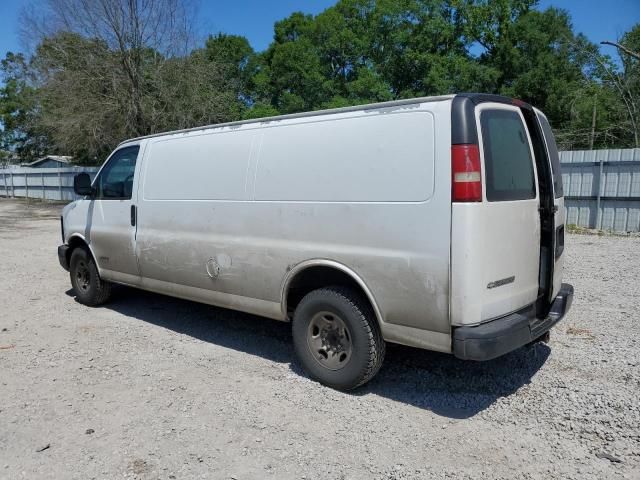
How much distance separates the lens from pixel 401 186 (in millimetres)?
3609

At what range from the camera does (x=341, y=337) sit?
13.5 ft

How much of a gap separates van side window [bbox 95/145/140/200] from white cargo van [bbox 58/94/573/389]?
2.52 ft

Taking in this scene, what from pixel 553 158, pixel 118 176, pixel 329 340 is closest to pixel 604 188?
pixel 553 158

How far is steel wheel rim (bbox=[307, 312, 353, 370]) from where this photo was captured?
4.09m

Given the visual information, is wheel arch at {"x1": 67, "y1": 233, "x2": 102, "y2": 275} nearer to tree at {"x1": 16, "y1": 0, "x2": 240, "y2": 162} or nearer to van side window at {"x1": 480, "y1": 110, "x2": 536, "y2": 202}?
van side window at {"x1": 480, "y1": 110, "x2": 536, "y2": 202}

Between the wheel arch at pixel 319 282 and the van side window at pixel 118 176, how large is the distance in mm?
2531

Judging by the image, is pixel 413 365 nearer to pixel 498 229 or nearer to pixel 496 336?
pixel 496 336

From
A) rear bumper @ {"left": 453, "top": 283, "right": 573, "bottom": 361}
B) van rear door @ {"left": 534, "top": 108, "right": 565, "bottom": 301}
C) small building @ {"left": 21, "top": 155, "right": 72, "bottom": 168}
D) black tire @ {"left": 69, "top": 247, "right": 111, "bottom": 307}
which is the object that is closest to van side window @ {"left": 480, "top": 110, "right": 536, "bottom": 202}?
van rear door @ {"left": 534, "top": 108, "right": 565, "bottom": 301}

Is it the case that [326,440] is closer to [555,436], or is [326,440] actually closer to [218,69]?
[555,436]

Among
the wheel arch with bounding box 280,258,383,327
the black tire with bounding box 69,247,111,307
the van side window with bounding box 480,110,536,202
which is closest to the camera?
the van side window with bounding box 480,110,536,202

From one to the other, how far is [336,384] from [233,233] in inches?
64.0

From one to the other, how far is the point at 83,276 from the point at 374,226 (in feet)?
15.3

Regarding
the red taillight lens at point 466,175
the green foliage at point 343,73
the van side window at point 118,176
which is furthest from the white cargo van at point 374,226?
the green foliage at point 343,73

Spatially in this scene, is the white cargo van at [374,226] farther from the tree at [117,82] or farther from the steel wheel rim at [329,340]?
the tree at [117,82]
